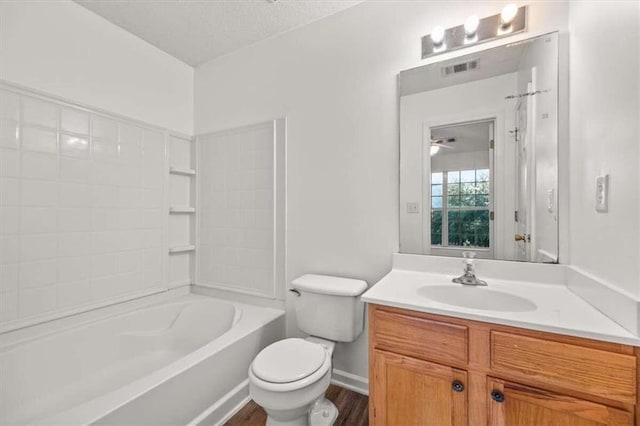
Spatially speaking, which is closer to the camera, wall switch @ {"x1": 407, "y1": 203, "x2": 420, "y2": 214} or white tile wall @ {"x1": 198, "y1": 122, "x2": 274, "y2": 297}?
wall switch @ {"x1": 407, "y1": 203, "x2": 420, "y2": 214}

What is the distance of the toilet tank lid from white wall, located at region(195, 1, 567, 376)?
95 mm

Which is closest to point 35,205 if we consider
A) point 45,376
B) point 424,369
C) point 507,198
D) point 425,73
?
point 45,376

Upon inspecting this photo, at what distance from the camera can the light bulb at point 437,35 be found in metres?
1.55

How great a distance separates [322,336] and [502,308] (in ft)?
3.21

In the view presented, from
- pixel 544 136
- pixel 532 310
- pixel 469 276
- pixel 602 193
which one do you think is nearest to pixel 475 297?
pixel 469 276

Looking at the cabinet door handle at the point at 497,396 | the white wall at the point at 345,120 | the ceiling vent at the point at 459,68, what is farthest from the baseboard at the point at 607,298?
the ceiling vent at the point at 459,68

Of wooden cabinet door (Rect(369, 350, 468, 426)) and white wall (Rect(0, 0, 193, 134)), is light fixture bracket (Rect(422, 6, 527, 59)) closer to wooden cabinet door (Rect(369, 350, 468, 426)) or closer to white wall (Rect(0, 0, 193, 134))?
wooden cabinet door (Rect(369, 350, 468, 426))

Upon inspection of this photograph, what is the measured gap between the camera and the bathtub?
1.23 meters

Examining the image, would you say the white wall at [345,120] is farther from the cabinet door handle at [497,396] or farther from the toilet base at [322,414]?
the cabinet door handle at [497,396]

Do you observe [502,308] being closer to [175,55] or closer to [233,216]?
[233,216]

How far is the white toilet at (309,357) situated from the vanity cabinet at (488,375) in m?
0.29

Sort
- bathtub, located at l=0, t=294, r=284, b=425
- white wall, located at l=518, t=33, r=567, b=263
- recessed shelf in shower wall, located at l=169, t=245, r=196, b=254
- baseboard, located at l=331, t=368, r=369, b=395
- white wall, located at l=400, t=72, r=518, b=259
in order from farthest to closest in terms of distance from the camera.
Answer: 1. recessed shelf in shower wall, located at l=169, t=245, r=196, b=254
2. baseboard, located at l=331, t=368, r=369, b=395
3. white wall, located at l=400, t=72, r=518, b=259
4. white wall, located at l=518, t=33, r=567, b=263
5. bathtub, located at l=0, t=294, r=284, b=425

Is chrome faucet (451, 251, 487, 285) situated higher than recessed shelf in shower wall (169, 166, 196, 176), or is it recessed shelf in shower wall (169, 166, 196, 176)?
recessed shelf in shower wall (169, 166, 196, 176)

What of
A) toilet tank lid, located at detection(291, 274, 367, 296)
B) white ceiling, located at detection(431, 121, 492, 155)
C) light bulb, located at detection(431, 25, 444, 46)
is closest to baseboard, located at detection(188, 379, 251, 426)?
toilet tank lid, located at detection(291, 274, 367, 296)
